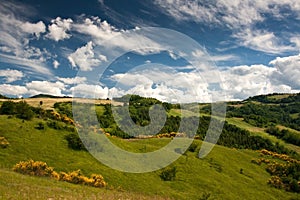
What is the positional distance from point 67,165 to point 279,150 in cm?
15814

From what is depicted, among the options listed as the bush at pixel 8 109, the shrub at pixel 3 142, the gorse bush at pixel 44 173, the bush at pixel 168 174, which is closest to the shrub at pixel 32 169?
the gorse bush at pixel 44 173

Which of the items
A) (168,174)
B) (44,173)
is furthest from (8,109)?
(168,174)

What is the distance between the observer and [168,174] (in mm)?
50625

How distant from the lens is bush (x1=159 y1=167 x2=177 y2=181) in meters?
49.8

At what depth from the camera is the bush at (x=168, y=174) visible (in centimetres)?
4978

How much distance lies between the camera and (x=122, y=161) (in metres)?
52.1

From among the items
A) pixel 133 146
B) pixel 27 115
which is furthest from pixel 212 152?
pixel 27 115

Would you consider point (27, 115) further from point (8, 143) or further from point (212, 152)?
point (212, 152)

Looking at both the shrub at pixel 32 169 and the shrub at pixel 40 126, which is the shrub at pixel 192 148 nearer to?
the shrub at pixel 40 126

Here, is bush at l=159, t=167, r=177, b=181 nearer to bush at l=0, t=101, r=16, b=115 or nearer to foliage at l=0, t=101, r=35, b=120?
foliage at l=0, t=101, r=35, b=120

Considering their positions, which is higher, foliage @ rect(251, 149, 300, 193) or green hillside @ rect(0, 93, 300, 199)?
green hillside @ rect(0, 93, 300, 199)

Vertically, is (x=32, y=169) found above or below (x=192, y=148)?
above

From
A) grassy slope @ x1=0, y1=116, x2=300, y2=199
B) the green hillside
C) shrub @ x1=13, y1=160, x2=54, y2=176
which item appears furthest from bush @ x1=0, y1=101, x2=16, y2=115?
shrub @ x1=13, y1=160, x2=54, y2=176

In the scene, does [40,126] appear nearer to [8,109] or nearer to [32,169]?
[8,109]
